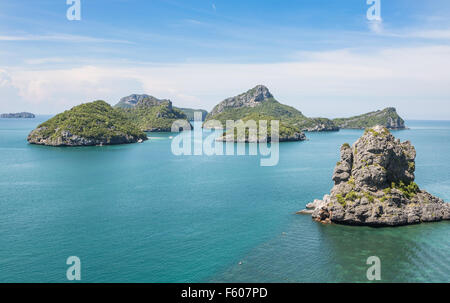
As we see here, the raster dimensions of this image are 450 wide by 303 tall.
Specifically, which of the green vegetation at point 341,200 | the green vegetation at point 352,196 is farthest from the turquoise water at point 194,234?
the green vegetation at point 352,196

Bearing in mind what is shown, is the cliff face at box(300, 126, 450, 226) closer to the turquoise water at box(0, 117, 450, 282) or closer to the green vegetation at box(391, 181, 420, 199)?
the green vegetation at box(391, 181, 420, 199)

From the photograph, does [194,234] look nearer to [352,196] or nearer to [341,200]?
[341,200]

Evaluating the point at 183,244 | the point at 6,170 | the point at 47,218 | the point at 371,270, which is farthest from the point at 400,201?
the point at 6,170

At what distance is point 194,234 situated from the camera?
53688 millimetres

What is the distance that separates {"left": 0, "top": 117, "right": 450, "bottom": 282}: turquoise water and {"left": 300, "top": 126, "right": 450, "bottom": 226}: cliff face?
2.24 meters

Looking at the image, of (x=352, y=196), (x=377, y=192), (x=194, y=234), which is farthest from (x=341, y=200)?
(x=194, y=234)

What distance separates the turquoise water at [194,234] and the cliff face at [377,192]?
2.24m

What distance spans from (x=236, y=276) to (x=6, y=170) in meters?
99.3

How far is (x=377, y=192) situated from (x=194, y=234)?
32.9m

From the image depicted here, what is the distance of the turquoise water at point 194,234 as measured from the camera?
41406 mm

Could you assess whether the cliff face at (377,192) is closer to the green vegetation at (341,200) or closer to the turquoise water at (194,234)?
the green vegetation at (341,200)

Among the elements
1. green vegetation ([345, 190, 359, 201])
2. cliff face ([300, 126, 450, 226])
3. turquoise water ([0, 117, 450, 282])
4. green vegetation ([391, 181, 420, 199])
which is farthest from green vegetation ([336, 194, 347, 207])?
green vegetation ([391, 181, 420, 199])

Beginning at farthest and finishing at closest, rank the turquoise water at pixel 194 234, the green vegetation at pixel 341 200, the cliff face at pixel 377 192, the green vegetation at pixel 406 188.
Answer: the green vegetation at pixel 406 188
the green vegetation at pixel 341 200
the cliff face at pixel 377 192
the turquoise water at pixel 194 234

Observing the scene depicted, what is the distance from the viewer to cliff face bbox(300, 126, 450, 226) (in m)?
55.8
